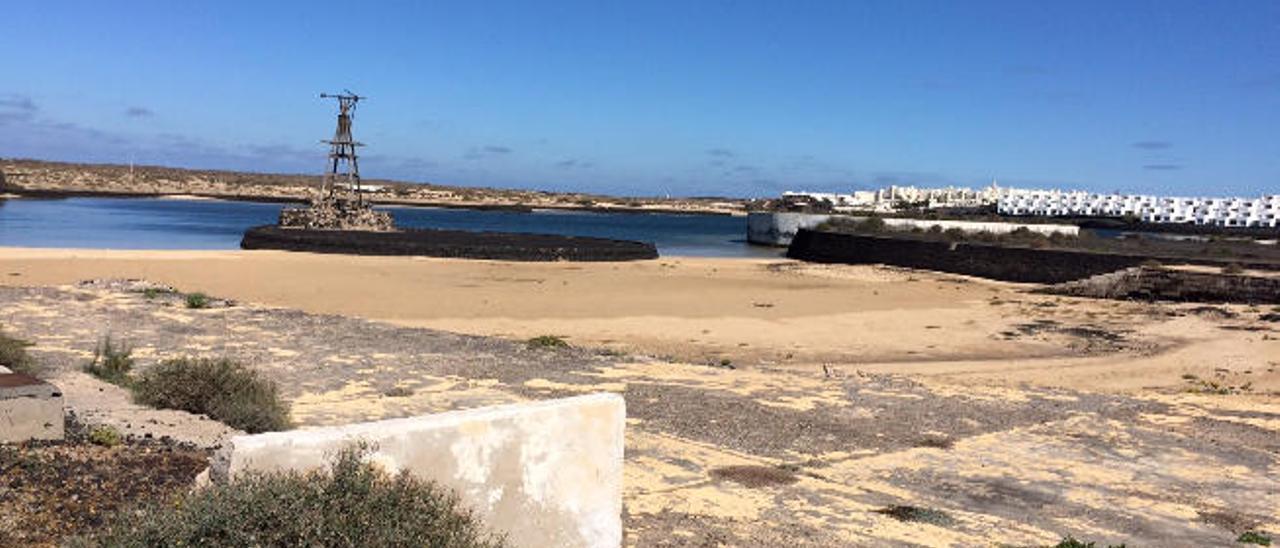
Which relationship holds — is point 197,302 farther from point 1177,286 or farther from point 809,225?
point 809,225

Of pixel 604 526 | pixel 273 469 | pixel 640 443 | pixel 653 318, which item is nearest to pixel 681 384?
pixel 640 443

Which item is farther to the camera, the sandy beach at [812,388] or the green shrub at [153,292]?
the green shrub at [153,292]

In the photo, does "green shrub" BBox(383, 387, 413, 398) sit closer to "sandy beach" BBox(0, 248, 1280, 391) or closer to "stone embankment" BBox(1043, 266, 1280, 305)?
"sandy beach" BBox(0, 248, 1280, 391)

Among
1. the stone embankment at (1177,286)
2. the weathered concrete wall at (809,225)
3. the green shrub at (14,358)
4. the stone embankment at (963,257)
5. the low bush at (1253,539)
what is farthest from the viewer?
the weathered concrete wall at (809,225)

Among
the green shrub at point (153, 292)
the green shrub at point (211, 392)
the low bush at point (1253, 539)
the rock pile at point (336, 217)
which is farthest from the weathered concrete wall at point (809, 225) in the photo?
the green shrub at point (211, 392)

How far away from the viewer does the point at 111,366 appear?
33.4 feet

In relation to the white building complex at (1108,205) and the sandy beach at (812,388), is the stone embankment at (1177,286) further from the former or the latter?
the white building complex at (1108,205)

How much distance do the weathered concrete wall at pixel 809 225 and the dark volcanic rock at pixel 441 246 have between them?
16310 millimetres

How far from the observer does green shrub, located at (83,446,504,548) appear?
3.41m

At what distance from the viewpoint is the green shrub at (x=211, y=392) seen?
7.88 metres

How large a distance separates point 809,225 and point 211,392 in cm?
5310

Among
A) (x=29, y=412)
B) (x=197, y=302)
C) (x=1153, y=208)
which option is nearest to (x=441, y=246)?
(x=197, y=302)

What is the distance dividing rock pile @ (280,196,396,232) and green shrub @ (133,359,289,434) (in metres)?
37.2

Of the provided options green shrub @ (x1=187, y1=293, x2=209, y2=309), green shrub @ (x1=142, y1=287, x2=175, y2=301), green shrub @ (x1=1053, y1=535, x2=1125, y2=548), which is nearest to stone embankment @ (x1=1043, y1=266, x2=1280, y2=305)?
green shrub @ (x1=187, y1=293, x2=209, y2=309)
